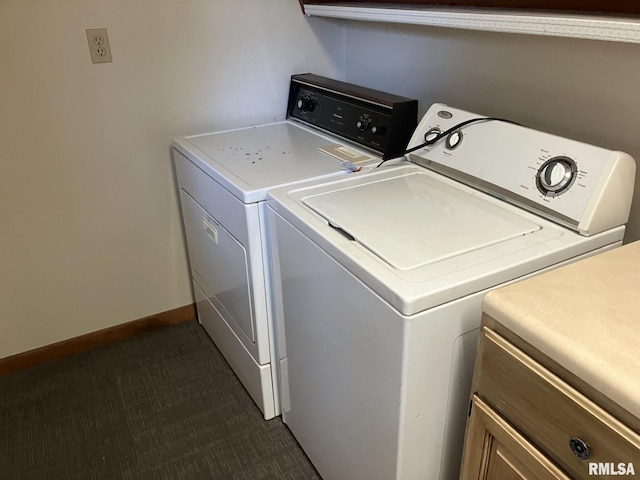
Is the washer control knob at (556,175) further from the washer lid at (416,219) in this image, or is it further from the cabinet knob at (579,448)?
the cabinet knob at (579,448)

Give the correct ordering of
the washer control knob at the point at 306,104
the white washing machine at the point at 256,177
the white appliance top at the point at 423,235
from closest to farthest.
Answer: the white appliance top at the point at 423,235, the white washing machine at the point at 256,177, the washer control knob at the point at 306,104

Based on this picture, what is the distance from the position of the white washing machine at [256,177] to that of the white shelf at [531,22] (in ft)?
0.87

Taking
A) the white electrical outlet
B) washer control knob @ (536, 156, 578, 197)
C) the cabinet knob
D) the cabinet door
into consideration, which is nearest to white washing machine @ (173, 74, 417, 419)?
the white electrical outlet

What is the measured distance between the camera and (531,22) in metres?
1.20

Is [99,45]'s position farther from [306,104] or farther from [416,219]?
[416,219]

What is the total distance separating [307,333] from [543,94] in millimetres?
954

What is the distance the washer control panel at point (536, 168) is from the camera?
1.14 meters

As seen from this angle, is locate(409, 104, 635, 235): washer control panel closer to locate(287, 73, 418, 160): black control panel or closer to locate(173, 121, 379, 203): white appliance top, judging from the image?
locate(287, 73, 418, 160): black control panel

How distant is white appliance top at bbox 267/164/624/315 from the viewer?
101cm

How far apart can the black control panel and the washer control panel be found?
0.44 ft

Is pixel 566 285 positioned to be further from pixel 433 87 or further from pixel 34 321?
pixel 34 321

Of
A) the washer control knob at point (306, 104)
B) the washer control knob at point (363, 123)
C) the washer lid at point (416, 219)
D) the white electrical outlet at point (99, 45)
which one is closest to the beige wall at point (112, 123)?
the white electrical outlet at point (99, 45)

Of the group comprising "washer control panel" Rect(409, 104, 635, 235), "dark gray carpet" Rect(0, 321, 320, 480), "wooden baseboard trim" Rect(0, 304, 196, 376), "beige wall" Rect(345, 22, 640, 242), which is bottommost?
"dark gray carpet" Rect(0, 321, 320, 480)

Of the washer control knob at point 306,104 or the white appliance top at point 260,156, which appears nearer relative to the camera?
the white appliance top at point 260,156
